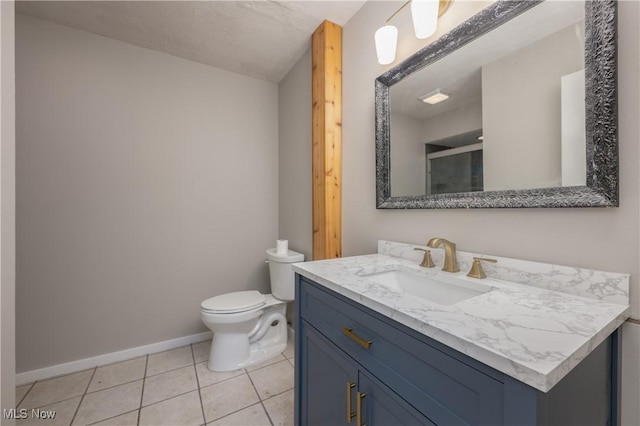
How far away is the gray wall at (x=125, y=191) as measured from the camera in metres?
1.73

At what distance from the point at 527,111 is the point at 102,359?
9.37 feet

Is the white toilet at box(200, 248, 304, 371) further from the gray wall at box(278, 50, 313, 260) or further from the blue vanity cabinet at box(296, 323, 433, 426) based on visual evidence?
the blue vanity cabinet at box(296, 323, 433, 426)

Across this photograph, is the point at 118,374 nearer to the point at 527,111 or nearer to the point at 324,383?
the point at 324,383

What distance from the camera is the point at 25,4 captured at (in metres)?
1.61

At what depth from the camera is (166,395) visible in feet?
5.08

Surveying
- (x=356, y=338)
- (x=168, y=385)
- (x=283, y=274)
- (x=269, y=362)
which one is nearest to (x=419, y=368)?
(x=356, y=338)

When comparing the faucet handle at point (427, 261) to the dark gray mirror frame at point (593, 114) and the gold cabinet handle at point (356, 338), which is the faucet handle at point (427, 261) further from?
the gold cabinet handle at point (356, 338)

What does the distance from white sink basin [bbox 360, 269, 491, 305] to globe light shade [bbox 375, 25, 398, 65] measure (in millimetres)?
1047

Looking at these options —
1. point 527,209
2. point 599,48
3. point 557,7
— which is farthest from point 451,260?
point 557,7

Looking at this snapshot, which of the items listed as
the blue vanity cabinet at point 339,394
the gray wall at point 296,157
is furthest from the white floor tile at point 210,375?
the gray wall at point 296,157

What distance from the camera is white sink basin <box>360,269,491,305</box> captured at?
3.08ft

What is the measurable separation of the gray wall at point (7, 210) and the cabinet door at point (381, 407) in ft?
4.58

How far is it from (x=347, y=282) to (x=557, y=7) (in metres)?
1.10

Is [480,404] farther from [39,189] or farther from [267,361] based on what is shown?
[39,189]
